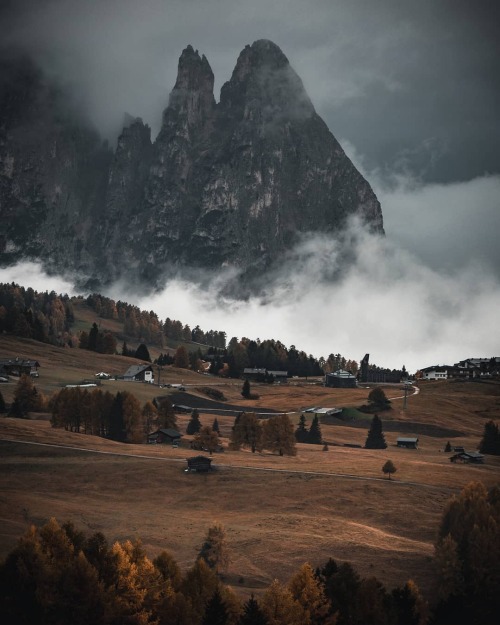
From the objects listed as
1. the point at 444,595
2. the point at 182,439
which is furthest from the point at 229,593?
the point at 182,439

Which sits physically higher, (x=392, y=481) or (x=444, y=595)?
(x=392, y=481)

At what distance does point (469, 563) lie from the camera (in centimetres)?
7275

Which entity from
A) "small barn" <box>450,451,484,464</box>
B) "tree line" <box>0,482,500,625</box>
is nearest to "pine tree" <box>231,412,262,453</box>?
"small barn" <box>450,451,484,464</box>

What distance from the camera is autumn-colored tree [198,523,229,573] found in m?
71.7

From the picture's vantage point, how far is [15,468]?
97188 mm

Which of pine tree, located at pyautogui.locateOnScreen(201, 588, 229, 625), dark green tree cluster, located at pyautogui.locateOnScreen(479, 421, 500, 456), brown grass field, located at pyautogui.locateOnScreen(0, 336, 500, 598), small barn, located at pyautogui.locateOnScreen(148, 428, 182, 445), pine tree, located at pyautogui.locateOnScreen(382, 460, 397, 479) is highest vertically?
dark green tree cluster, located at pyautogui.locateOnScreen(479, 421, 500, 456)

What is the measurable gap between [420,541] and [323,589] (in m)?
25.6

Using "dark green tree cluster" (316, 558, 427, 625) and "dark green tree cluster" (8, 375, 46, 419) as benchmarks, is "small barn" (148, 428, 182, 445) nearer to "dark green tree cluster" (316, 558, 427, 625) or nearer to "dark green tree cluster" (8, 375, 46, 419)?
"dark green tree cluster" (8, 375, 46, 419)

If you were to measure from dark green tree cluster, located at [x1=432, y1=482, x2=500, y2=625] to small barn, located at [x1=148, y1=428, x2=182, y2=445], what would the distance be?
2417 inches

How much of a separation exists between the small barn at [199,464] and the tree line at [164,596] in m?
36.5

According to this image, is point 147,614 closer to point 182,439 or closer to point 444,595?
point 444,595

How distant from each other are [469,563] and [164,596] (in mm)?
30327

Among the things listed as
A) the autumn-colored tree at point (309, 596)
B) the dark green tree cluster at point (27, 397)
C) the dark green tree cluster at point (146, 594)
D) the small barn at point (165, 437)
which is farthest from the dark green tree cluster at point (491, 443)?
the autumn-colored tree at point (309, 596)

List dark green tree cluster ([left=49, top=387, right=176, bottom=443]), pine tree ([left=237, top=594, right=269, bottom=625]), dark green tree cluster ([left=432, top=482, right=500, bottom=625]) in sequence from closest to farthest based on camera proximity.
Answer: pine tree ([left=237, top=594, right=269, bottom=625]), dark green tree cluster ([left=432, top=482, right=500, bottom=625]), dark green tree cluster ([left=49, top=387, right=176, bottom=443])
